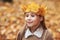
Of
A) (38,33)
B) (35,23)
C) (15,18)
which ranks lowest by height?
(15,18)

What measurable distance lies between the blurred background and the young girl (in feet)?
5.55

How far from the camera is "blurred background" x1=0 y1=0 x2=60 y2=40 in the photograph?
4637 millimetres

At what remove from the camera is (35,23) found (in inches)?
108

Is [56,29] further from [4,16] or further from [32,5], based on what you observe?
[32,5]

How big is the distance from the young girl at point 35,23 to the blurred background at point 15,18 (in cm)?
169

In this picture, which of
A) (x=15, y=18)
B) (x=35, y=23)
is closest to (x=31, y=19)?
(x=35, y=23)

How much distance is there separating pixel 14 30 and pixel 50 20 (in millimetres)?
796

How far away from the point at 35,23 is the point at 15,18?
2.52 meters

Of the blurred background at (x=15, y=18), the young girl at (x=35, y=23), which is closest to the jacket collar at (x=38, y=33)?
the young girl at (x=35, y=23)

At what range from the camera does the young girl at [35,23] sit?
8.93ft

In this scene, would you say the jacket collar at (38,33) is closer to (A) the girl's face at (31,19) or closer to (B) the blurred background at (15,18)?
(A) the girl's face at (31,19)

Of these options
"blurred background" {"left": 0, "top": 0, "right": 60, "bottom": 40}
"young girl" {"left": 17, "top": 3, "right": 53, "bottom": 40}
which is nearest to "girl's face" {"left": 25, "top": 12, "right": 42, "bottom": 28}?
"young girl" {"left": 17, "top": 3, "right": 53, "bottom": 40}

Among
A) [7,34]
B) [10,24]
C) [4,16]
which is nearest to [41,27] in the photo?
[7,34]

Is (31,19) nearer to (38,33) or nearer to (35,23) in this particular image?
(35,23)
